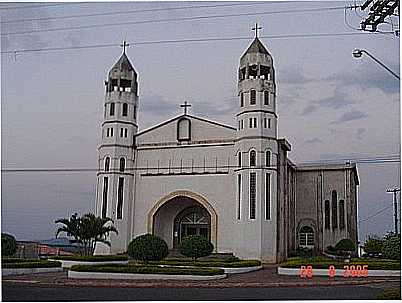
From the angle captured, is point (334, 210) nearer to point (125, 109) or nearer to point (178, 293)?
point (125, 109)

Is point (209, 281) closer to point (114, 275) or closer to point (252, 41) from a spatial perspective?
point (114, 275)

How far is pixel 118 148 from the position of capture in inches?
1104

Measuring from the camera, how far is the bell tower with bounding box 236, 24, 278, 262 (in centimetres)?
2584

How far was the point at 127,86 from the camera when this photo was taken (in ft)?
92.2

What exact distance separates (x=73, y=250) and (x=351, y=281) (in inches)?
443

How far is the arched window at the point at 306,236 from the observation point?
31.0 meters

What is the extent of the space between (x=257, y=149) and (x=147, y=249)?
8.97m

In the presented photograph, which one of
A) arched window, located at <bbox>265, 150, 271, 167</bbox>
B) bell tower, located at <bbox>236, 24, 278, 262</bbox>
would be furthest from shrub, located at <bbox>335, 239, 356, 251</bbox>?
arched window, located at <bbox>265, 150, 271, 167</bbox>

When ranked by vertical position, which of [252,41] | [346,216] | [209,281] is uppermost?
[252,41]

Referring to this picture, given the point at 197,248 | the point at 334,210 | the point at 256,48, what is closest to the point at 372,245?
the point at 334,210

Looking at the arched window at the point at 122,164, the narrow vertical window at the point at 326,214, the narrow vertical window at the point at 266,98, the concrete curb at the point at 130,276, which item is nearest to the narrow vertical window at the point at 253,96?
the narrow vertical window at the point at 266,98

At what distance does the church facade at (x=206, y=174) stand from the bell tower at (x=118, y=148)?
44 millimetres

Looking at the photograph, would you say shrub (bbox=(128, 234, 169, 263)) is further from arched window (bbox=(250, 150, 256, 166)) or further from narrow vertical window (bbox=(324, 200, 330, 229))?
narrow vertical window (bbox=(324, 200, 330, 229))

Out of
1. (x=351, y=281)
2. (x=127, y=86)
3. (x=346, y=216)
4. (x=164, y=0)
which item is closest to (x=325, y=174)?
(x=346, y=216)
